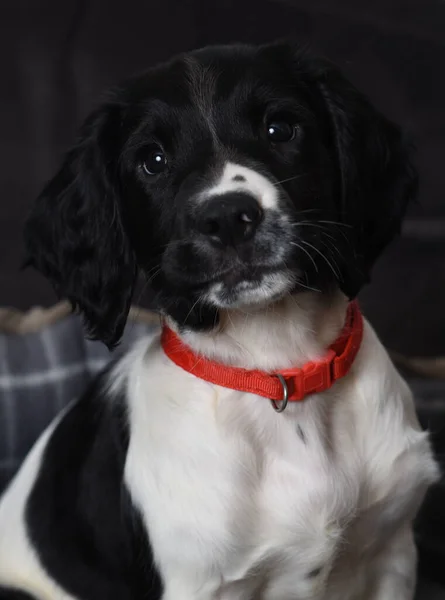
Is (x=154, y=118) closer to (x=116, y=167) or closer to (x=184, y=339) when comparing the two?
(x=116, y=167)

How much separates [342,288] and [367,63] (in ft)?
4.53

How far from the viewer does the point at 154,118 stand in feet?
4.57

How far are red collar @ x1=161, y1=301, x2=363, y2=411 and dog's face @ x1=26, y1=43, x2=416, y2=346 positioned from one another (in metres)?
0.09

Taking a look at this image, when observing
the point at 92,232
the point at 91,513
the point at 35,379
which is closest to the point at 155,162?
the point at 92,232

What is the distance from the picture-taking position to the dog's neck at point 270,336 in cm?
143

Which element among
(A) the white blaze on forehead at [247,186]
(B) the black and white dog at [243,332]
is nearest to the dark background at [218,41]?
(B) the black and white dog at [243,332]

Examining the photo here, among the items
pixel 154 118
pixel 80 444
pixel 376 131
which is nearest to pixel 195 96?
pixel 154 118

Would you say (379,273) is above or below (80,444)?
below

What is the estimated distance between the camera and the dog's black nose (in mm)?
1198

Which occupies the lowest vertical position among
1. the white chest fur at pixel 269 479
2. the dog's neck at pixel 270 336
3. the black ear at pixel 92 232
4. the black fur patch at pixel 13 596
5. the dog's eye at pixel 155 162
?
the black fur patch at pixel 13 596

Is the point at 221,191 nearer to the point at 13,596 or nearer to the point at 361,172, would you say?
the point at 361,172

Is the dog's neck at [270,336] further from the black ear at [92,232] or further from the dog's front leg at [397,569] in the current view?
the dog's front leg at [397,569]

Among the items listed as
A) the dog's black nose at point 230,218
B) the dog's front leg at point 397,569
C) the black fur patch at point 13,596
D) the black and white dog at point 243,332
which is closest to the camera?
the dog's black nose at point 230,218

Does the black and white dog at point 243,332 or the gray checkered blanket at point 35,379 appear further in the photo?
the gray checkered blanket at point 35,379
